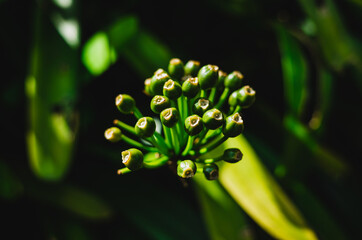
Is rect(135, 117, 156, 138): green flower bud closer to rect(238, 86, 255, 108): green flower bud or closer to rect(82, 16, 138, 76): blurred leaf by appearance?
rect(238, 86, 255, 108): green flower bud

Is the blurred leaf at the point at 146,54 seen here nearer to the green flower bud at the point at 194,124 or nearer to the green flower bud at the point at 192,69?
the green flower bud at the point at 192,69

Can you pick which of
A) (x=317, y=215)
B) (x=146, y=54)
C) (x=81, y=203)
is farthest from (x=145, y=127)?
(x=317, y=215)

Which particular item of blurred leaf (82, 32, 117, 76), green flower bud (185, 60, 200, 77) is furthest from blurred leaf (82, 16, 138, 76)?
green flower bud (185, 60, 200, 77)

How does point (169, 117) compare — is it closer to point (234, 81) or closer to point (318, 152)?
point (234, 81)

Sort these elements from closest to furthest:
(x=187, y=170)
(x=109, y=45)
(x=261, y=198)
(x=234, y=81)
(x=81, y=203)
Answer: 1. (x=187, y=170)
2. (x=234, y=81)
3. (x=261, y=198)
4. (x=109, y=45)
5. (x=81, y=203)

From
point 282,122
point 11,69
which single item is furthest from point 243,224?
point 11,69

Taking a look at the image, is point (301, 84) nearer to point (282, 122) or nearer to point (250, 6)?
point (282, 122)
